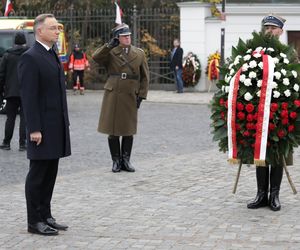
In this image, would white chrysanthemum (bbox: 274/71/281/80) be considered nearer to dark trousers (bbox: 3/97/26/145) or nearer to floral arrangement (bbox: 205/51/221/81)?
dark trousers (bbox: 3/97/26/145)

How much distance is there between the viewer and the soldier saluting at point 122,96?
35.1ft

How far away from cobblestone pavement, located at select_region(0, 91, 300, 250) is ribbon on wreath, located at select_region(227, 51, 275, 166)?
0.62m

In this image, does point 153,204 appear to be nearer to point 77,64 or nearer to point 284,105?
point 284,105

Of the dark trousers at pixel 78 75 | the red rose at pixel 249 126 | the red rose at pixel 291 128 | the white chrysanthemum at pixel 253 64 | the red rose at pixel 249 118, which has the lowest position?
the dark trousers at pixel 78 75

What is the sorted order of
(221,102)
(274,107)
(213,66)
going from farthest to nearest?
(213,66)
(221,102)
(274,107)

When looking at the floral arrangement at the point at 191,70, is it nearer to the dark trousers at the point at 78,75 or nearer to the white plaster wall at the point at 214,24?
the white plaster wall at the point at 214,24

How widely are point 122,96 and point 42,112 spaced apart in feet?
11.7

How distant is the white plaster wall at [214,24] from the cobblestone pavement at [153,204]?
12.7 metres

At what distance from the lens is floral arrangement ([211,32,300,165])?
805 cm

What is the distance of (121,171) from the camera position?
10.9 metres

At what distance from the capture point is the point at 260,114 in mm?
8039

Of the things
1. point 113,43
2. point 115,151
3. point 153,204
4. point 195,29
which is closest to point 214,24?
point 195,29

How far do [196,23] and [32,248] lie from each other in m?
20.7

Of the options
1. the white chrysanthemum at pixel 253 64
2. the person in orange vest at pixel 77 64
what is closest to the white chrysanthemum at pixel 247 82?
the white chrysanthemum at pixel 253 64
